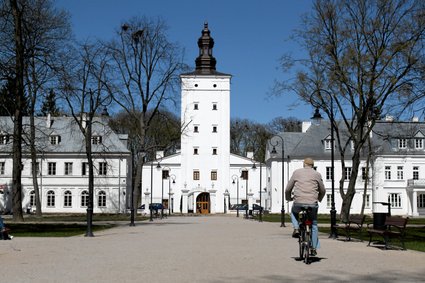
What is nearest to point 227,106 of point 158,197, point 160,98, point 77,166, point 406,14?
point 158,197

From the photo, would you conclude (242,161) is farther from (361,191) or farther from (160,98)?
(160,98)

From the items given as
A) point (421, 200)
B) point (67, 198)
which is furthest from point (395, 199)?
point (67, 198)

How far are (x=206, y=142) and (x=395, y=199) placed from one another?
2365 centimetres

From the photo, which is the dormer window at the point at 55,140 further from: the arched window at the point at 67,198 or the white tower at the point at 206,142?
the white tower at the point at 206,142

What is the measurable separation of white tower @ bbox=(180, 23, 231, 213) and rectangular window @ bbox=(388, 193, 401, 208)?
19723 mm

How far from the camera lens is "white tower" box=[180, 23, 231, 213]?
260 feet

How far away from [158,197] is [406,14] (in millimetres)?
54256

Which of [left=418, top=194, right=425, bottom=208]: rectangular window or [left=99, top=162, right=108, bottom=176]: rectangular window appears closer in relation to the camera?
[left=99, top=162, right=108, bottom=176]: rectangular window

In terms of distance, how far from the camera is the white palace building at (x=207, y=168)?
71.2 metres

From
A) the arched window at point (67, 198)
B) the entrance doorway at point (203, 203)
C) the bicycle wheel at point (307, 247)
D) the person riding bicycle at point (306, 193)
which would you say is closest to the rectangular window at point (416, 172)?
the entrance doorway at point (203, 203)

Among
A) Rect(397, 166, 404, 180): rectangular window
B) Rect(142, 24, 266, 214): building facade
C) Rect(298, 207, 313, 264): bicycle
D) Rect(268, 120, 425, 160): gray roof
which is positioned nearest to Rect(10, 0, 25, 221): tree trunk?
Rect(298, 207, 313, 264): bicycle

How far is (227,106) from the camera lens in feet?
261

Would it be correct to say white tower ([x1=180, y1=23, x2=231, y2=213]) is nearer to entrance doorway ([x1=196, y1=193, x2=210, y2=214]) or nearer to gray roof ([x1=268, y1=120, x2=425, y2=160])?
entrance doorway ([x1=196, y1=193, x2=210, y2=214])

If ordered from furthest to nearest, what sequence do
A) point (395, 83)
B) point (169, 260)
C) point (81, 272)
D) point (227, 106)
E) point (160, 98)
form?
point (227, 106)
point (160, 98)
point (395, 83)
point (169, 260)
point (81, 272)
